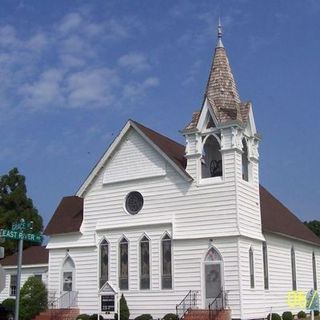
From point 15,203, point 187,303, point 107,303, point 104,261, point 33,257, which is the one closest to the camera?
point 107,303

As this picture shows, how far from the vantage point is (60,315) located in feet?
113

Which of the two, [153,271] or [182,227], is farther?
[153,271]

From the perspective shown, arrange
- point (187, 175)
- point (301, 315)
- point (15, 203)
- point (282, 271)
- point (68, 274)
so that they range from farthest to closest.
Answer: point (15, 203) < point (301, 315) < point (282, 271) < point (68, 274) < point (187, 175)

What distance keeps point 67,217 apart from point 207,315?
12.5 meters

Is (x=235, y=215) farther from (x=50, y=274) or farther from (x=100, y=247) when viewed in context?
(x=50, y=274)

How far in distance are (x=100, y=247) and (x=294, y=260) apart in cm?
1285

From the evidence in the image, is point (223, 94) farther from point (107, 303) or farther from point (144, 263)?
point (107, 303)

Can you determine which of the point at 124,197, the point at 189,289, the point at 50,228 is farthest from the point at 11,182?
the point at 189,289

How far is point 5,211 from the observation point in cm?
6456

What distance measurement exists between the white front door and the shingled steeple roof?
299 inches

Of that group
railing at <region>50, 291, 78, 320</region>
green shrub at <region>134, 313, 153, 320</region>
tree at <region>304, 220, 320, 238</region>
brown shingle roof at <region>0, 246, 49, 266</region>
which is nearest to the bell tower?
green shrub at <region>134, 313, 153, 320</region>

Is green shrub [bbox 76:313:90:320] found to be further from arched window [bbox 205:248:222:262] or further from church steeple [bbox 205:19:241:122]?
church steeple [bbox 205:19:241:122]

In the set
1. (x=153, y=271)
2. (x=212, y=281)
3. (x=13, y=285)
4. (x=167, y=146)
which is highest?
(x=167, y=146)

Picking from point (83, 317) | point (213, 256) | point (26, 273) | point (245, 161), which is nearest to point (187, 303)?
point (213, 256)
